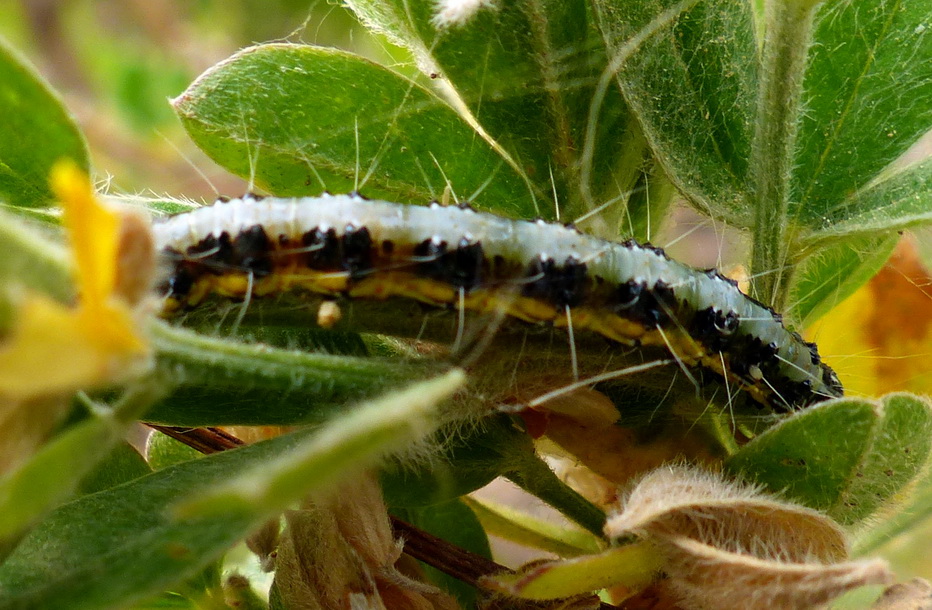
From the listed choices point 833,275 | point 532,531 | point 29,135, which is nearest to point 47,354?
point 29,135

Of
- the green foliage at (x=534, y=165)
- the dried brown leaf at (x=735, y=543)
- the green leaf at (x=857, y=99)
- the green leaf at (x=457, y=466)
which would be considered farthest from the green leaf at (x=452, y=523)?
the green leaf at (x=857, y=99)

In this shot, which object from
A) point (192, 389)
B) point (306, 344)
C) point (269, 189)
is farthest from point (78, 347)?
point (269, 189)

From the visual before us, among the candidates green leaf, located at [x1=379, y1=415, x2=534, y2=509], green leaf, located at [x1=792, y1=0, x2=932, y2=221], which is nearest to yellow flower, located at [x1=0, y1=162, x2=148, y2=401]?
green leaf, located at [x1=379, y1=415, x2=534, y2=509]

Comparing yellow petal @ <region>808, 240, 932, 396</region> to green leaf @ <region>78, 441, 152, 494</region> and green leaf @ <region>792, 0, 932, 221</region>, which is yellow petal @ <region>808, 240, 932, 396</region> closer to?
green leaf @ <region>792, 0, 932, 221</region>

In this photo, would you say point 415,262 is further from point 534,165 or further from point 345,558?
point 345,558

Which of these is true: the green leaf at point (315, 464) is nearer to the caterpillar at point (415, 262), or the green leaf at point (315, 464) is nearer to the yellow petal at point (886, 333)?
the caterpillar at point (415, 262)
